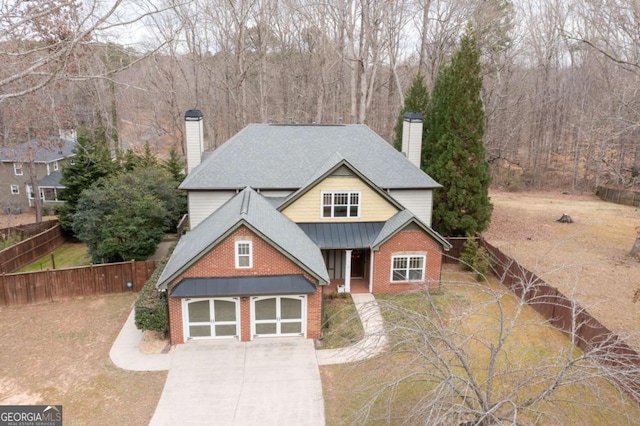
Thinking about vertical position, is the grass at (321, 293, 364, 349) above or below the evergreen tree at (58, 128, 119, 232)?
below

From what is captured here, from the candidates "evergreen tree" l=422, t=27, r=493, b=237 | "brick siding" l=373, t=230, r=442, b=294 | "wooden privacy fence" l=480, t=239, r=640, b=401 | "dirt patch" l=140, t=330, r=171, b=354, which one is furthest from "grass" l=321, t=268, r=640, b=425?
"evergreen tree" l=422, t=27, r=493, b=237

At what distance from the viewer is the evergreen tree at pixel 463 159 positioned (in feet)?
89.7

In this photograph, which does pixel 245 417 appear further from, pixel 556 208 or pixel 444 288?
pixel 556 208

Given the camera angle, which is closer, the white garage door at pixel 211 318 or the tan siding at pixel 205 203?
the white garage door at pixel 211 318

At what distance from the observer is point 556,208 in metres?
40.2

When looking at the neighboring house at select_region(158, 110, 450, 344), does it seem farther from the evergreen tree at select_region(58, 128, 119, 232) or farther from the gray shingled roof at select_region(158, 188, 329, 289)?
the evergreen tree at select_region(58, 128, 119, 232)

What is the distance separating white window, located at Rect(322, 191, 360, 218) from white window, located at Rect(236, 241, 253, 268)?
18.5 feet

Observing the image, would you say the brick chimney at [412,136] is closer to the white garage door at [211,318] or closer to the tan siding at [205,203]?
the tan siding at [205,203]

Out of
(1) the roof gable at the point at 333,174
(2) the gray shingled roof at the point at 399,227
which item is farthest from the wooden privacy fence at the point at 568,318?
(1) the roof gable at the point at 333,174

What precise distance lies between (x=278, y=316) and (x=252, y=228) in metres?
3.52

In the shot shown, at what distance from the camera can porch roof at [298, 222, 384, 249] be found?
20.8 metres

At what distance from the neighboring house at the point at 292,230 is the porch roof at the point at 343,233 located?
0.05m

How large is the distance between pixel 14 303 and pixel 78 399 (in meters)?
8.94

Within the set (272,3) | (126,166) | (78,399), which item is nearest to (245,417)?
(78,399)
